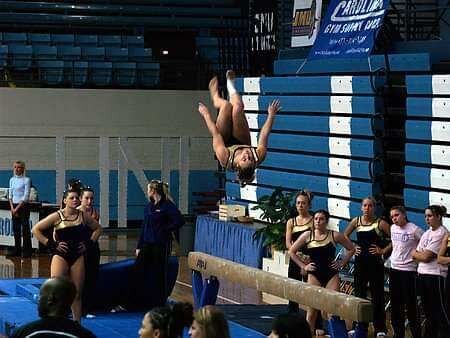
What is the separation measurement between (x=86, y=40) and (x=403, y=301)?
12.3 metres

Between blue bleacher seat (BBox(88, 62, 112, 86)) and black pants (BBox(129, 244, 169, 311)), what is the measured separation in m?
9.85

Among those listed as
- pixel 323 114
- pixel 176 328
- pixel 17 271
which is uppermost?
pixel 323 114

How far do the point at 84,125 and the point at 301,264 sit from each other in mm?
11021

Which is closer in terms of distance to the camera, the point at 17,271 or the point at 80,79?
the point at 17,271

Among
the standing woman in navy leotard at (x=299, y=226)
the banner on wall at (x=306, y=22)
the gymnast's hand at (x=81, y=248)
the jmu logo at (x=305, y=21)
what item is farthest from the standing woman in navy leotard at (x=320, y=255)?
the jmu logo at (x=305, y=21)

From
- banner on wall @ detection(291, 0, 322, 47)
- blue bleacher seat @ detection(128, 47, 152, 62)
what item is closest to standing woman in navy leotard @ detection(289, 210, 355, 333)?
banner on wall @ detection(291, 0, 322, 47)

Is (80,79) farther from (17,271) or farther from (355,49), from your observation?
(355,49)

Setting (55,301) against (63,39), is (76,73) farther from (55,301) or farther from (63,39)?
(55,301)

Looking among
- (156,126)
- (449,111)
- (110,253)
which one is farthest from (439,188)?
(156,126)

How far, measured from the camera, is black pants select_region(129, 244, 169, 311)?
11938 mm

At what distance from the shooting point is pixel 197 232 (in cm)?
1703

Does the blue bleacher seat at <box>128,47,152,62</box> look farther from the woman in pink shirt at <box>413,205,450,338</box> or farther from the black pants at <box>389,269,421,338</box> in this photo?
the woman in pink shirt at <box>413,205,450,338</box>

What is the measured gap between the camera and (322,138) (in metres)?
14.8

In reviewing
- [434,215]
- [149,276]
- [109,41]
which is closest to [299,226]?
[434,215]
